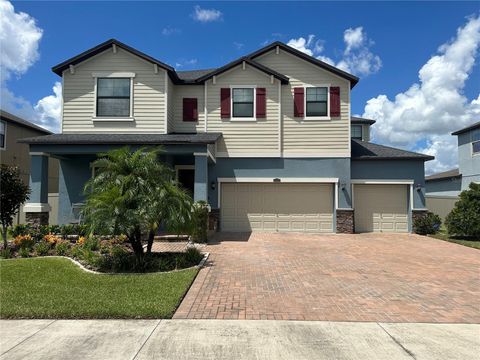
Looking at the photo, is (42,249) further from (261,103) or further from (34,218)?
(261,103)

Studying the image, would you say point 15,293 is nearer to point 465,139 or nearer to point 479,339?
point 479,339

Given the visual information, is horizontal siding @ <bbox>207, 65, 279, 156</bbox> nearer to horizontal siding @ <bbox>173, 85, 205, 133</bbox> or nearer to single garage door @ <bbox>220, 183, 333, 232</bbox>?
horizontal siding @ <bbox>173, 85, 205, 133</bbox>

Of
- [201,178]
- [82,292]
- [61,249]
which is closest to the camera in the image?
[82,292]

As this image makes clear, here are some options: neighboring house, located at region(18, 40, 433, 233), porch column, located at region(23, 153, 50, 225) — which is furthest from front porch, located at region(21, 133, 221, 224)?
neighboring house, located at region(18, 40, 433, 233)

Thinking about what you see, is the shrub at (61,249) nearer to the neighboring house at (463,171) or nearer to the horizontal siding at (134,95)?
the horizontal siding at (134,95)

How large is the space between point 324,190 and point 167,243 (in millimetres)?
7685

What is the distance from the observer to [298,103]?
Result: 16.2 metres

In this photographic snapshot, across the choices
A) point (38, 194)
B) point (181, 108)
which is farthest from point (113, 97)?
point (38, 194)

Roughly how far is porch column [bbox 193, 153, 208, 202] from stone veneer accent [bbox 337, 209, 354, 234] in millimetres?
6367

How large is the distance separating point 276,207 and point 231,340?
1176cm

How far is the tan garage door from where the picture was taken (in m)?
16.3

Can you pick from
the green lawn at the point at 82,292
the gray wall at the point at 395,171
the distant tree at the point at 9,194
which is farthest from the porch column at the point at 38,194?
the gray wall at the point at 395,171

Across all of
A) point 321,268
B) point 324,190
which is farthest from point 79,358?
point 324,190

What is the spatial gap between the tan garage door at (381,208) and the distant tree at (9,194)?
523 inches
